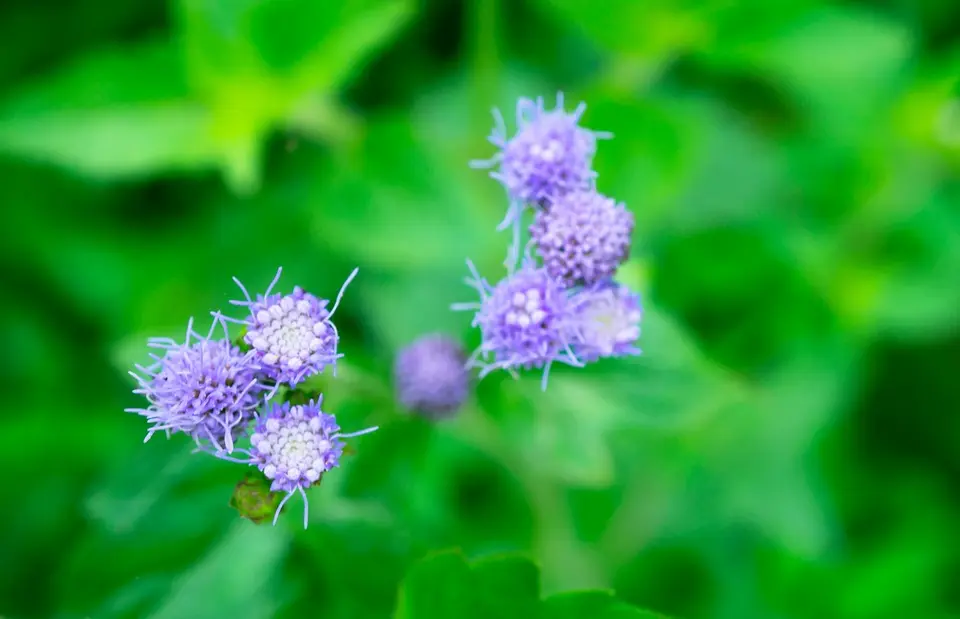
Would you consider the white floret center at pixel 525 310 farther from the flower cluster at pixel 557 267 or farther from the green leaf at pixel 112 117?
the green leaf at pixel 112 117

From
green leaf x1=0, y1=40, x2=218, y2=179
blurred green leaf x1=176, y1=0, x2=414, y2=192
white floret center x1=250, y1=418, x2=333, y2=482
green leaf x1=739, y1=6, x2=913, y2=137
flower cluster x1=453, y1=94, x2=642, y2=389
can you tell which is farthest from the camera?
green leaf x1=739, y1=6, x2=913, y2=137

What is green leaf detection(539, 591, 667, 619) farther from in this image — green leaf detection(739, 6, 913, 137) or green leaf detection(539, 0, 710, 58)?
green leaf detection(739, 6, 913, 137)

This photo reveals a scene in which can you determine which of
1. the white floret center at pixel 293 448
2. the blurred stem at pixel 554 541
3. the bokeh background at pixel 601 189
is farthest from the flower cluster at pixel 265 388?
the blurred stem at pixel 554 541

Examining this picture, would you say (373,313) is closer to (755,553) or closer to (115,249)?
(115,249)

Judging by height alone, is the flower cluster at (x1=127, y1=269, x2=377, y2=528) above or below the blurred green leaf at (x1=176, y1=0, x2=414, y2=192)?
below

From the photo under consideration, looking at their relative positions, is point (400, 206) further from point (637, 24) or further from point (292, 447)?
point (292, 447)

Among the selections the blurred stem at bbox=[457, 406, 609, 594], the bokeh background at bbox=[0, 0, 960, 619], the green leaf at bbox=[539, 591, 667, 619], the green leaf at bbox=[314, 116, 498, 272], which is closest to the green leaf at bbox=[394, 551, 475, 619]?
the green leaf at bbox=[539, 591, 667, 619]
